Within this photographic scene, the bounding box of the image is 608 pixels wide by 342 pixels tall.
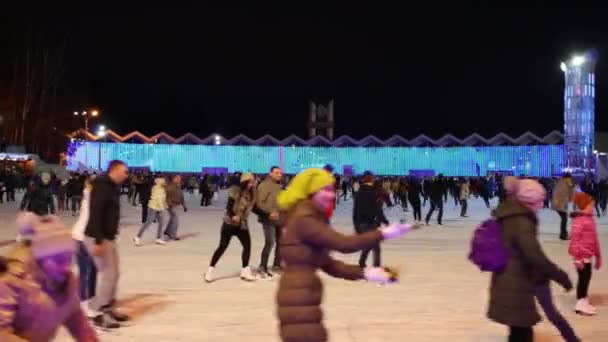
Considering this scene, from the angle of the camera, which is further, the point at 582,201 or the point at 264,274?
the point at 264,274

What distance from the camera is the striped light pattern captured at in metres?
59.8

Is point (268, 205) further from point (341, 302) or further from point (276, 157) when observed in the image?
point (276, 157)

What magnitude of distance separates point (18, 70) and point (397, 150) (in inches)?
1211

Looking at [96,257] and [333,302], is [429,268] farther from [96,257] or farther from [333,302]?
[96,257]

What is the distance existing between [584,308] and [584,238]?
0.73m

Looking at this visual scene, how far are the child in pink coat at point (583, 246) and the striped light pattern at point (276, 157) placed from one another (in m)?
52.0

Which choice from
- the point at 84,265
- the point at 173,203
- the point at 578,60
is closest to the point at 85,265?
the point at 84,265

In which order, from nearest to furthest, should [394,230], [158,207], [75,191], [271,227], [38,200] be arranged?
1. [394,230]
2. [271,227]
3. [158,207]
4. [38,200]
5. [75,191]

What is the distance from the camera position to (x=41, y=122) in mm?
60469

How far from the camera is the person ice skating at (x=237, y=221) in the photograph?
376 inches

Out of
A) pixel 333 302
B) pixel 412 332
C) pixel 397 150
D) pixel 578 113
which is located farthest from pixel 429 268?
pixel 397 150

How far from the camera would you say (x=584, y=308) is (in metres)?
7.66

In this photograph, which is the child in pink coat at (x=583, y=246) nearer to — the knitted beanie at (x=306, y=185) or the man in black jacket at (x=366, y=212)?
the man in black jacket at (x=366, y=212)

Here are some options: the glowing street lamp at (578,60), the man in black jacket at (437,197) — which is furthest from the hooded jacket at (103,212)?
the glowing street lamp at (578,60)
